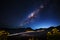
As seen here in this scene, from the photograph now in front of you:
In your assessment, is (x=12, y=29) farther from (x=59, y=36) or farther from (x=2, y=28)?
(x=59, y=36)

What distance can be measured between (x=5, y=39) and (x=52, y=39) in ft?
8.44

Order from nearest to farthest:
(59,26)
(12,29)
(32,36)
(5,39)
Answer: (32,36) → (5,39) → (59,26) → (12,29)

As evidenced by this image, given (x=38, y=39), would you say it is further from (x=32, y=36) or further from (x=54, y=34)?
(x=54, y=34)

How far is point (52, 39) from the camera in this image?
6207mm

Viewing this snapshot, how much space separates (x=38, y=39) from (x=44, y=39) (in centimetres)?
28

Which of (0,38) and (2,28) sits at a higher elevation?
(2,28)

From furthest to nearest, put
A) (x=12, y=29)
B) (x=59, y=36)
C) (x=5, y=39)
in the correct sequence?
(x=12, y=29) < (x=5, y=39) < (x=59, y=36)

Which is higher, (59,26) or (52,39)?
(59,26)

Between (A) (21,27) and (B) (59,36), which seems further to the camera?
(A) (21,27)

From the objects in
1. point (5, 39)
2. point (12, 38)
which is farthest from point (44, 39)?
point (5, 39)

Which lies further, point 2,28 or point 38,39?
point 2,28

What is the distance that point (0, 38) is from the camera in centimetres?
765

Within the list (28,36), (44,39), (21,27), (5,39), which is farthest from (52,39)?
(21,27)

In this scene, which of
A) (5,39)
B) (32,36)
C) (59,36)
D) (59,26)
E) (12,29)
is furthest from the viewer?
(12,29)
